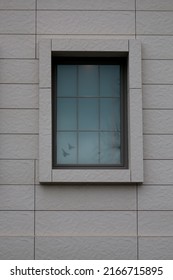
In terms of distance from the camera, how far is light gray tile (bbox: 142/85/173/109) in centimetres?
773

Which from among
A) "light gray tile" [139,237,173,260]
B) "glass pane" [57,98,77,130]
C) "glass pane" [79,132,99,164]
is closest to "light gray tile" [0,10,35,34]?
"glass pane" [57,98,77,130]

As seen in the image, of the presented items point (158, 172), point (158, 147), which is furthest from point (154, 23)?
point (158, 172)

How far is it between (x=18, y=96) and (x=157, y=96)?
6.28ft

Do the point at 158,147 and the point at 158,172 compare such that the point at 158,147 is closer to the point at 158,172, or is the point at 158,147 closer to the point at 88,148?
the point at 158,172

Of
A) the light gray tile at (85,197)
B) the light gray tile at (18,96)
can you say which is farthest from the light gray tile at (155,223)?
the light gray tile at (18,96)

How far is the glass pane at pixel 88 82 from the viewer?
7.93 meters

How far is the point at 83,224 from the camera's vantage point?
7539 millimetres

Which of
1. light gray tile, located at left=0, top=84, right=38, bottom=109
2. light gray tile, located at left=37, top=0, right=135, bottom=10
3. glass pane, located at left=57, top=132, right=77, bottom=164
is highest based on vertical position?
light gray tile, located at left=37, top=0, right=135, bottom=10

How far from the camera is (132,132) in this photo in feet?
25.0

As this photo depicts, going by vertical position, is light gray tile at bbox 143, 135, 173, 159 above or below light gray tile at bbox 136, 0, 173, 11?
below

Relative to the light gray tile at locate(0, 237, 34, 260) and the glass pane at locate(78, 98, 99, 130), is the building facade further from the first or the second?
the glass pane at locate(78, 98, 99, 130)

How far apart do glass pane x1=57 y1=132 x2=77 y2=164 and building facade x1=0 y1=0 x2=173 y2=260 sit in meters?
0.30

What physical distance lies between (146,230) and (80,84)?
87.6 inches

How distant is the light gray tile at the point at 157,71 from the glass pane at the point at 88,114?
787 millimetres
